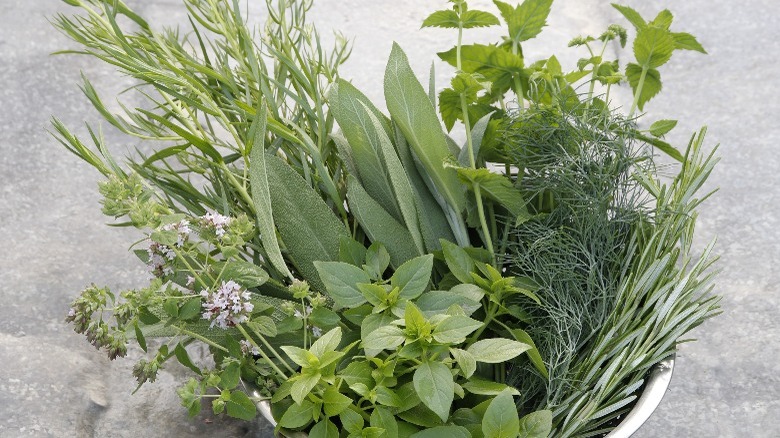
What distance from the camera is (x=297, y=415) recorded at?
48 centimetres

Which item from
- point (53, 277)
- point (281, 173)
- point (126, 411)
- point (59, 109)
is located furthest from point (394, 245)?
point (59, 109)

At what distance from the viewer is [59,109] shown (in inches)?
38.3

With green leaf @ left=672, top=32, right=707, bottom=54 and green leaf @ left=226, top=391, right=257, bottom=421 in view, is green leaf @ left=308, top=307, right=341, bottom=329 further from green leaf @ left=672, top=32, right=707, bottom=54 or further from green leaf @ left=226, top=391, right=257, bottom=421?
green leaf @ left=672, top=32, right=707, bottom=54

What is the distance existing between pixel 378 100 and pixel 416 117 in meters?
0.45

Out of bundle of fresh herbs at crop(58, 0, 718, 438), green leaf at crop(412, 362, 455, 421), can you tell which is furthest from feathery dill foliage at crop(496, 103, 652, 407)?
green leaf at crop(412, 362, 455, 421)

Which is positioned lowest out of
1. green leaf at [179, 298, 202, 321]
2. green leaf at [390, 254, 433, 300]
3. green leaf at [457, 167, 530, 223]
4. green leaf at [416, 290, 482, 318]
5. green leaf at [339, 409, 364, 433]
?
green leaf at [339, 409, 364, 433]

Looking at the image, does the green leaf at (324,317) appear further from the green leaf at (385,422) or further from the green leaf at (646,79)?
the green leaf at (646,79)

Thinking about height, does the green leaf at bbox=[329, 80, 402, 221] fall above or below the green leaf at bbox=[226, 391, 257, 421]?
above

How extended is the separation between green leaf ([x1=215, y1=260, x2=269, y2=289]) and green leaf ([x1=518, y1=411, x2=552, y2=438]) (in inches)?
6.2

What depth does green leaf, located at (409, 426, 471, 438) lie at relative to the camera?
1.57ft

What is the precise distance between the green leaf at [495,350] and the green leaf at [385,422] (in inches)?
2.1

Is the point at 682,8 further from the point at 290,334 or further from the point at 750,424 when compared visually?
the point at 290,334

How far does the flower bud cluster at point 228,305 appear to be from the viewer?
474 mm

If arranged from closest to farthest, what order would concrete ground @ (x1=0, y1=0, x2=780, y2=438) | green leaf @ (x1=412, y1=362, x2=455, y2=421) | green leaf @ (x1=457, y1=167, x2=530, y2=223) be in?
green leaf @ (x1=412, y1=362, x2=455, y2=421), green leaf @ (x1=457, y1=167, x2=530, y2=223), concrete ground @ (x1=0, y1=0, x2=780, y2=438)
